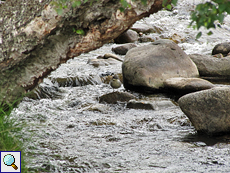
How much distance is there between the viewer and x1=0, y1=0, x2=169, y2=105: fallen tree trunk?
2.66 m

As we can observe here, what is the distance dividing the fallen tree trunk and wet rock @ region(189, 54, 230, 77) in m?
6.88

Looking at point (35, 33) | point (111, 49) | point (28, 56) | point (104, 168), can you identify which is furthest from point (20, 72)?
point (111, 49)

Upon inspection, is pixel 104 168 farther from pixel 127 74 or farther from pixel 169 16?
pixel 169 16

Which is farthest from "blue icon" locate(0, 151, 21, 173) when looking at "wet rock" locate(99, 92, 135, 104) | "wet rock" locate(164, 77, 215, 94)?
"wet rock" locate(164, 77, 215, 94)

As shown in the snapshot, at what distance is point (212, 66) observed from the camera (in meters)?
9.30

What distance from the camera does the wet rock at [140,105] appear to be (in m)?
6.36

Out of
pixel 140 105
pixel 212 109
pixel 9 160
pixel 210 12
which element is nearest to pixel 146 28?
pixel 140 105

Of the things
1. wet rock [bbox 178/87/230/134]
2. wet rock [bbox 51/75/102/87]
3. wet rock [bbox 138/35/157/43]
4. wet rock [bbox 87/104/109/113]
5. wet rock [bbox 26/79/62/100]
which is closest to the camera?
wet rock [bbox 178/87/230/134]

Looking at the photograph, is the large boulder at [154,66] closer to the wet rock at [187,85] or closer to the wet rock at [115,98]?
the wet rock at [187,85]

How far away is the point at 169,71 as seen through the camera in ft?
26.2

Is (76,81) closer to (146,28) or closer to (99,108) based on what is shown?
(99,108)

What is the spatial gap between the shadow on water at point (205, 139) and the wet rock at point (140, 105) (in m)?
1.63

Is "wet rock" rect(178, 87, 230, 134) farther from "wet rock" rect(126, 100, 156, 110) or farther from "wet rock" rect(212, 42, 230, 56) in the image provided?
"wet rock" rect(212, 42, 230, 56)

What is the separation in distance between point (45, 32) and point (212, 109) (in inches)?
123
